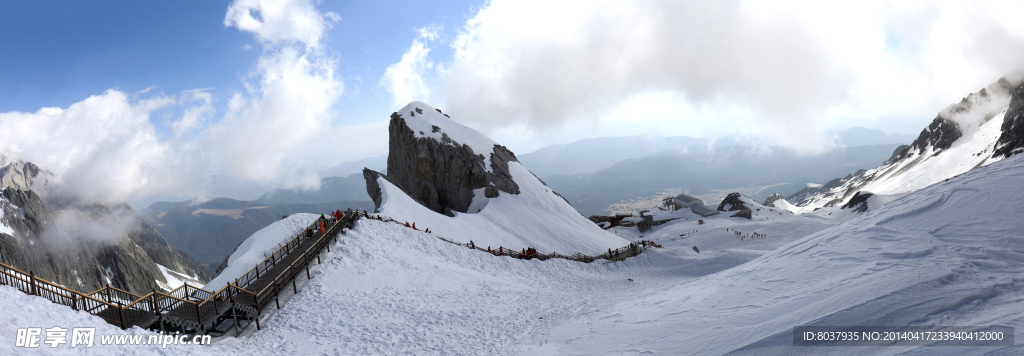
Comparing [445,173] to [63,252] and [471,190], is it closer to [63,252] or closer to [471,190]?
[471,190]

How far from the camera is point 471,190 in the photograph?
5791 centimetres

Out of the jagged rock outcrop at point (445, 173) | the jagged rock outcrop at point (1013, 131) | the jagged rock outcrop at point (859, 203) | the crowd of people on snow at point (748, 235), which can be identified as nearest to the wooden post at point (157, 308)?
the jagged rock outcrop at point (445, 173)

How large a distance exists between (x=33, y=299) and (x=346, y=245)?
12.8 metres

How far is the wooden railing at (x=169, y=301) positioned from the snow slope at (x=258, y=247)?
146 centimetres

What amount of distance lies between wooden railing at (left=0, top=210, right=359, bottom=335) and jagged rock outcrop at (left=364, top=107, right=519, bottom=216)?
37.6 metres

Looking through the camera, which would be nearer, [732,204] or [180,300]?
[180,300]

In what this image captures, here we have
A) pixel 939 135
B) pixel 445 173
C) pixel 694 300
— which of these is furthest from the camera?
pixel 939 135

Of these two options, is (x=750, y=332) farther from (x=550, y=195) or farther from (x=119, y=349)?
(x=550, y=195)

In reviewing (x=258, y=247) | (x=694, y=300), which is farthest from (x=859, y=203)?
(x=258, y=247)

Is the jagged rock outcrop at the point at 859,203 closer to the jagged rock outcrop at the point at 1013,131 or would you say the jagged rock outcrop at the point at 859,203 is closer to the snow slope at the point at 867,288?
the jagged rock outcrop at the point at 1013,131

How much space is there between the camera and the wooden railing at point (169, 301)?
12.5m

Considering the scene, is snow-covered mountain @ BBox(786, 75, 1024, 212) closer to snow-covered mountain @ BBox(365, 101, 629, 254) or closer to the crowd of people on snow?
the crowd of people on snow

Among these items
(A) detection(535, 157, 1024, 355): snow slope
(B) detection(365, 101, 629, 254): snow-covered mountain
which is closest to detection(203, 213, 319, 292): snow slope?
(B) detection(365, 101, 629, 254): snow-covered mountain

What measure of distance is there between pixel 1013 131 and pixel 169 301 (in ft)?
484
